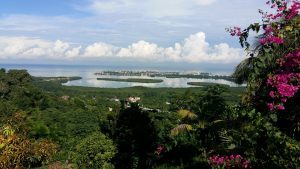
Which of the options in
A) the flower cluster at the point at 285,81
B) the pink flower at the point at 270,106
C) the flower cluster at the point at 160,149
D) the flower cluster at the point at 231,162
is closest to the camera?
the flower cluster at the point at 285,81

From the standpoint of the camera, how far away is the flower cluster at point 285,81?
4.89 m

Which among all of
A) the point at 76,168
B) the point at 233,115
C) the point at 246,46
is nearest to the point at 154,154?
the point at 76,168

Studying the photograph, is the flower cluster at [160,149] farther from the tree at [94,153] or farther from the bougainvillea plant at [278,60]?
the bougainvillea plant at [278,60]

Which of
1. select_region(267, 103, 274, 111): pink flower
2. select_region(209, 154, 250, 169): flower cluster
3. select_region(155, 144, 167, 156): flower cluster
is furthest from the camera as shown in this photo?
select_region(155, 144, 167, 156): flower cluster

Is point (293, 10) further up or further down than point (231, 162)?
further up

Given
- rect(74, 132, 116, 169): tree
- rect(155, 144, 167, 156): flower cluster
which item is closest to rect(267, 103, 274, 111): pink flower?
rect(74, 132, 116, 169): tree

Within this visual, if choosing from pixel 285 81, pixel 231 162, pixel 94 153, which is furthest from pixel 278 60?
pixel 94 153

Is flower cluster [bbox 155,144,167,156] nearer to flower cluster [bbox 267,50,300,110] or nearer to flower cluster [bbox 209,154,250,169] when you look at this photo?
flower cluster [bbox 209,154,250,169]

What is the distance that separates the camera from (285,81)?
16.2 feet

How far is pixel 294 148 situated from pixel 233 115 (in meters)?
1.29

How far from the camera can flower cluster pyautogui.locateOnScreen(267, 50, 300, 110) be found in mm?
4887

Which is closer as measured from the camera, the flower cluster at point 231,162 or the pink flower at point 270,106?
the pink flower at point 270,106

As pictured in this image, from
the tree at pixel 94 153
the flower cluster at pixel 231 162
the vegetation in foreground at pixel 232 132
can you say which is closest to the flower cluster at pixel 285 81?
the vegetation in foreground at pixel 232 132

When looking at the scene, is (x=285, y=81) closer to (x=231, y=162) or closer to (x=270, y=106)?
(x=270, y=106)
